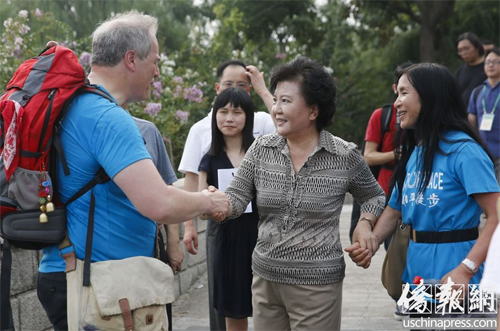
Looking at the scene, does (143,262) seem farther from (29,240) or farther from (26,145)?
(26,145)

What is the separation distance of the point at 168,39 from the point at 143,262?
17.9 meters

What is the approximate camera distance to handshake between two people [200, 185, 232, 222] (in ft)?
10.7

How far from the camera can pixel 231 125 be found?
4.80m

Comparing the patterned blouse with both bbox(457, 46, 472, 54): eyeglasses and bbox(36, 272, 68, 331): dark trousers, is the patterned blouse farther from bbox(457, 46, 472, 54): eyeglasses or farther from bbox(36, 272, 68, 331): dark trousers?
bbox(457, 46, 472, 54): eyeglasses

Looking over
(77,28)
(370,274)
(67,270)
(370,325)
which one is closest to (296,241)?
(67,270)

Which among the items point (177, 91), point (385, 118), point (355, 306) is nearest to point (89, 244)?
point (385, 118)

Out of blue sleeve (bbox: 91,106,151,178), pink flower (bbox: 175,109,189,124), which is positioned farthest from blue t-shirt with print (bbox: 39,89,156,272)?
pink flower (bbox: 175,109,189,124)

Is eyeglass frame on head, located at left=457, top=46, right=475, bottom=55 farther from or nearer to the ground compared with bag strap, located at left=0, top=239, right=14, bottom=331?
farther from the ground

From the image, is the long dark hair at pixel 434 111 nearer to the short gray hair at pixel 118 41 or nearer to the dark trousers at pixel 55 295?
the short gray hair at pixel 118 41

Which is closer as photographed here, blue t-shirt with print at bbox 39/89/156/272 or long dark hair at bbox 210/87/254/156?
blue t-shirt with print at bbox 39/89/156/272

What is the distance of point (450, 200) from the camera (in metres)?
3.23

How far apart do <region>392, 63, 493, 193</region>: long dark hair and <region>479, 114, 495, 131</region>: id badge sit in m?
4.48

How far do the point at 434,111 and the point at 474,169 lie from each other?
362 millimetres

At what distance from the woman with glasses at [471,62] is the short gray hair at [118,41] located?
6600 mm
